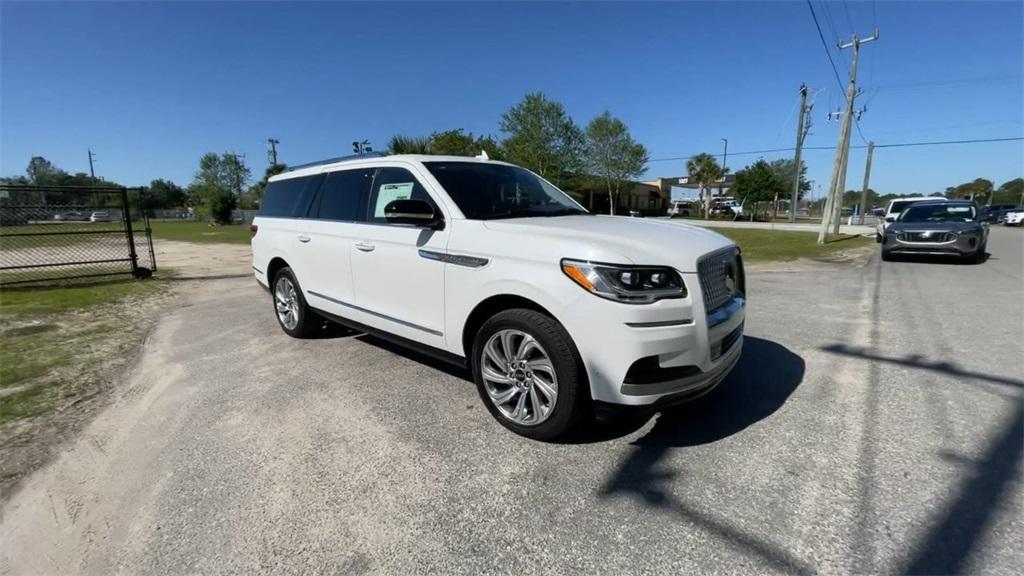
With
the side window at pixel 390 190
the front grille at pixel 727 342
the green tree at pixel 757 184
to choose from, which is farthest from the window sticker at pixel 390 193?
the green tree at pixel 757 184

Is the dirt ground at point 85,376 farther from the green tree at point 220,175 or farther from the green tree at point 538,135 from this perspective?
the green tree at point 220,175

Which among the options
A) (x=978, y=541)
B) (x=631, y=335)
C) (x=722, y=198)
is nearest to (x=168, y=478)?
(x=631, y=335)

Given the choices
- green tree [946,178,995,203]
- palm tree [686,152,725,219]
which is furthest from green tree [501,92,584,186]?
green tree [946,178,995,203]

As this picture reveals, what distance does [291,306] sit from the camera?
545 cm

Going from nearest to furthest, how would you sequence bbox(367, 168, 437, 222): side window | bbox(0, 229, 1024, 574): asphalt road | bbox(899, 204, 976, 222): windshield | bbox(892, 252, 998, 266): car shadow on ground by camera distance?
bbox(0, 229, 1024, 574): asphalt road → bbox(367, 168, 437, 222): side window → bbox(892, 252, 998, 266): car shadow on ground → bbox(899, 204, 976, 222): windshield

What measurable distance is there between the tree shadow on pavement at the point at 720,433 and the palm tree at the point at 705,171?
51678mm

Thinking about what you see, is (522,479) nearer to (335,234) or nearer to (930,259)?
(335,234)

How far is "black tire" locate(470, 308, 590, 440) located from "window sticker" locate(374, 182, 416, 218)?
1433 mm

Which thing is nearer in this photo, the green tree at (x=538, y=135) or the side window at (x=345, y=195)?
the side window at (x=345, y=195)

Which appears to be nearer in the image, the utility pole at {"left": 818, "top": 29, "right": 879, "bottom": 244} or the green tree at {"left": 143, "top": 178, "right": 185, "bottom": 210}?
the utility pole at {"left": 818, "top": 29, "right": 879, "bottom": 244}

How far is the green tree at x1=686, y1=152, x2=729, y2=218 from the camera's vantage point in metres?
51.7

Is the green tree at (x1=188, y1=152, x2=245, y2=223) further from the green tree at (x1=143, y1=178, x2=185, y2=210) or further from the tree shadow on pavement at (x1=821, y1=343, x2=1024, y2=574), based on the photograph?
the tree shadow on pavement at (x1=821, y1=343, x2=1024, y2=574)

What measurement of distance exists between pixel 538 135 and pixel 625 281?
40.0 metres

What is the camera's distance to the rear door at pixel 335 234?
431 centimetres
